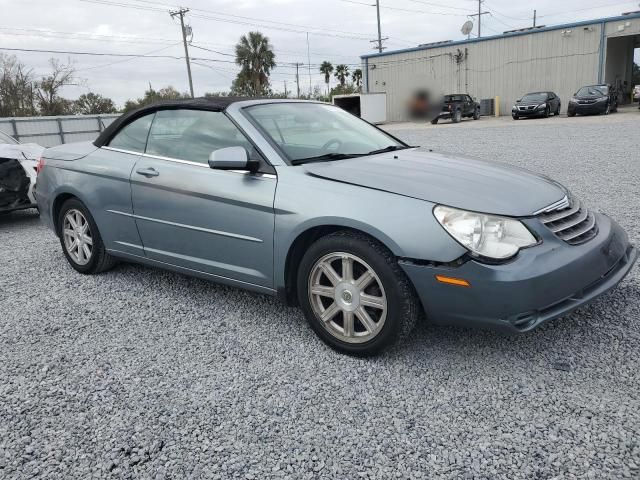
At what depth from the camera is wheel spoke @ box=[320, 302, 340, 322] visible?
9.56 ft

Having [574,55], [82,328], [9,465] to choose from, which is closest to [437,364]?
[9,465]

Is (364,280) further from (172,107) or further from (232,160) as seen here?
(172,107)

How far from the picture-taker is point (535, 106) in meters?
26.3

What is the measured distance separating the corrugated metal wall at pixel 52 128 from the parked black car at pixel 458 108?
1585 cm

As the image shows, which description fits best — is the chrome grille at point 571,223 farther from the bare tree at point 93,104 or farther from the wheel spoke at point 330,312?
the bare tree at point 93,104

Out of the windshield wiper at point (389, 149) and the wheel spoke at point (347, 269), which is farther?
the windshield wiper at point (389, 149)

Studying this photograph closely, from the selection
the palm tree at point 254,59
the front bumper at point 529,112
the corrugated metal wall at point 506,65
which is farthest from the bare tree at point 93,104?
the front bumper at point 529,112

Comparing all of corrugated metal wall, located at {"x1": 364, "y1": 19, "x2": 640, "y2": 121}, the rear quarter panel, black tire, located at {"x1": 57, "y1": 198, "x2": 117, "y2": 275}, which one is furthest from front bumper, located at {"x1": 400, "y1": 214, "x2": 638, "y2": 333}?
corrugated metal wall, located at {"x1": 364, "y1": 19, "x2": 640, "y2": 121}

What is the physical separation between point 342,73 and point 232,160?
7424cm

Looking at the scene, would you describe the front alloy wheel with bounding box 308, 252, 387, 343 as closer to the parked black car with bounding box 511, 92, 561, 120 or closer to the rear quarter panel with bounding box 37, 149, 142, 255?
the rear quarter panel with bounding box 37, 149, 142, 255

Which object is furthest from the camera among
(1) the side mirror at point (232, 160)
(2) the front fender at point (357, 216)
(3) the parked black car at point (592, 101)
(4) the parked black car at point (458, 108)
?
(4) the parked black car at point (458, 108)

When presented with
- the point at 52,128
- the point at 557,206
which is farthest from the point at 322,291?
the point at 52,128

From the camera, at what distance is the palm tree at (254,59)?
167 feet

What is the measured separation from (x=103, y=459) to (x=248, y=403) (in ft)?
2.21
